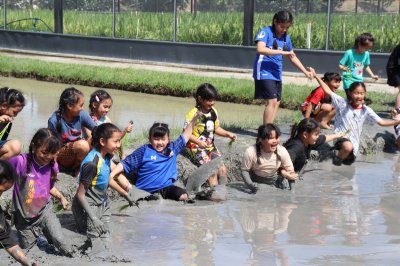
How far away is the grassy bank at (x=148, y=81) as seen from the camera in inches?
534

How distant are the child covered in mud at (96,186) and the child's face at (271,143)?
1.86 meters

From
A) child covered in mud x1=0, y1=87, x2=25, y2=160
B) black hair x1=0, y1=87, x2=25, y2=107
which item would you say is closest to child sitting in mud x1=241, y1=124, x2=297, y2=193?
child covered in mud x1=0, y1=87, x2=25, y2=160

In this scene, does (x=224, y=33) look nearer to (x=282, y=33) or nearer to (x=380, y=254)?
(x=282, y=33)

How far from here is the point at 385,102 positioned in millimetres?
13055

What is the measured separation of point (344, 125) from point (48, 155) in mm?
4440

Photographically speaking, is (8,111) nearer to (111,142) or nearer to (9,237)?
(111,142)

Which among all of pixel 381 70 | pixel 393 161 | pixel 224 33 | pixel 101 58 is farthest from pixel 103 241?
pixel 101 58

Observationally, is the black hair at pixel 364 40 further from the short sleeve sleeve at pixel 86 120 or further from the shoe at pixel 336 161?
the short sleeve sleeve at pixel 86 120

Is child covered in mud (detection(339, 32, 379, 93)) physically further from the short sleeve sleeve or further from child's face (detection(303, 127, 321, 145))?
the short sleeve sleeve

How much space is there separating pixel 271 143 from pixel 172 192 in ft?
3.54

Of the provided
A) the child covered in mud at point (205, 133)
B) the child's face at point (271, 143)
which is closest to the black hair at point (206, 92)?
the child covered in mud at point (205, 133)

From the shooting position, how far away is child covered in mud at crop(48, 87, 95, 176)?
279 inches

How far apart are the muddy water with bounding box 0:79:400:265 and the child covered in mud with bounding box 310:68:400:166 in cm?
16

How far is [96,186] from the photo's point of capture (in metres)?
6.32
